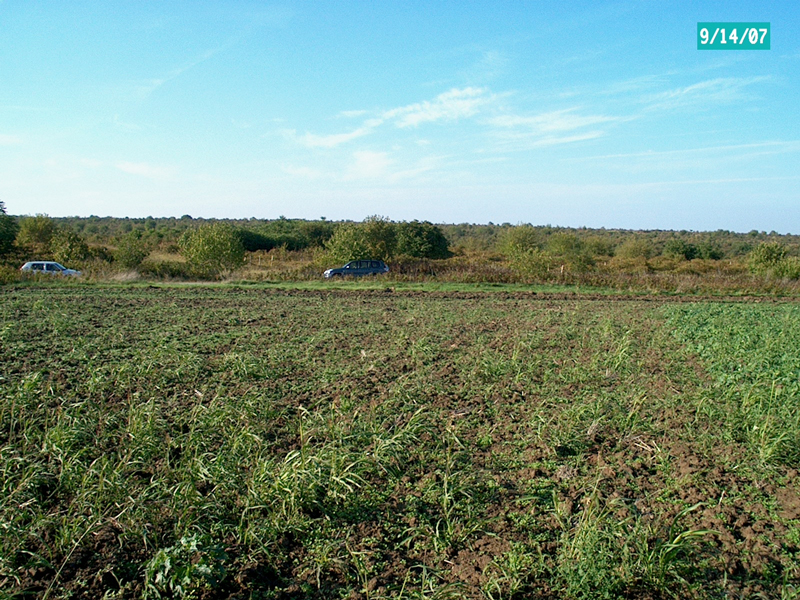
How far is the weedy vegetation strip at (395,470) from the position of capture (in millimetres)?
3938

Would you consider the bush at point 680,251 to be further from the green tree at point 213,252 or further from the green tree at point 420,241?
the green tree at point 213,252

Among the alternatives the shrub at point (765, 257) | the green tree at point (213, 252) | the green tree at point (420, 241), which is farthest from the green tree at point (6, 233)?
the shrub at point (765, 257)

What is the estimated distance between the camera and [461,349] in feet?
36.0

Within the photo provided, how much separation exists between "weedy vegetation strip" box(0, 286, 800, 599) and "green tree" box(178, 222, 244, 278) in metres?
19.4

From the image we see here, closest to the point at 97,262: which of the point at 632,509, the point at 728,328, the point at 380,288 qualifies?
the point at 380,288

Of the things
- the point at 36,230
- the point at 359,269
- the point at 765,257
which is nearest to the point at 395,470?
the point at 359,269

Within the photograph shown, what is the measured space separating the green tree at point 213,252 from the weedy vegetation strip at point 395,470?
1942cm

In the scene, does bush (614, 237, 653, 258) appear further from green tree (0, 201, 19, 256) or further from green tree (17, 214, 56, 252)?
green tree (17, 214, 56, 252)

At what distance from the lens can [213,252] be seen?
1190 inches

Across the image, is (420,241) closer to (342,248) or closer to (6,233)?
(342,248)

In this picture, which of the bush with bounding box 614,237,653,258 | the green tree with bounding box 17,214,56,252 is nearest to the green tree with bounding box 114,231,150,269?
the green tree with bounding box 17,214,56,252

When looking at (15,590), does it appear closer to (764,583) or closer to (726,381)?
(764,583)

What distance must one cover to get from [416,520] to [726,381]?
6064 millimetres

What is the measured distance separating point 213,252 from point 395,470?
26.9 m
